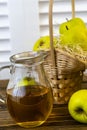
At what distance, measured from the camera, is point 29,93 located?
801 mm

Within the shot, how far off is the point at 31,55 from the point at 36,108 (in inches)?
5.3

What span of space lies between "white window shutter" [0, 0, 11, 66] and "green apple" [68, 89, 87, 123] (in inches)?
29.5

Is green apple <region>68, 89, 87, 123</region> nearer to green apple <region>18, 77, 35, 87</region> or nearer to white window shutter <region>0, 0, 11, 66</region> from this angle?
green apple <region>18, 77, 35, 87</region>

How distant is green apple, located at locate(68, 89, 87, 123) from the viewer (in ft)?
2.65

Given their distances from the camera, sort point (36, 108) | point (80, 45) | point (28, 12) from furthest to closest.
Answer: point (28, 12), point (80, 45), point (36, 108)

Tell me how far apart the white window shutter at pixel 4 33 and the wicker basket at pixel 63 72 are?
615 millimetres

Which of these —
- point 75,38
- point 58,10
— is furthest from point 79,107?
point 58,10

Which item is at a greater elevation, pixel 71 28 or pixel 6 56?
pixel 71 28

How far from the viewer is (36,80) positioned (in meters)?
A: 0.82

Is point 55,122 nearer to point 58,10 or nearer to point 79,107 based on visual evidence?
point 79,107

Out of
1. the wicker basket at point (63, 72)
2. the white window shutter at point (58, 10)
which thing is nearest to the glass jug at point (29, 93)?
the wicker basket at point (63, 72)

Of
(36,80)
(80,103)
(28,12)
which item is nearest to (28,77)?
(36,80)

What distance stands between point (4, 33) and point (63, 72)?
65cm

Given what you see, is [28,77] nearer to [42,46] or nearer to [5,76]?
[42,46]
